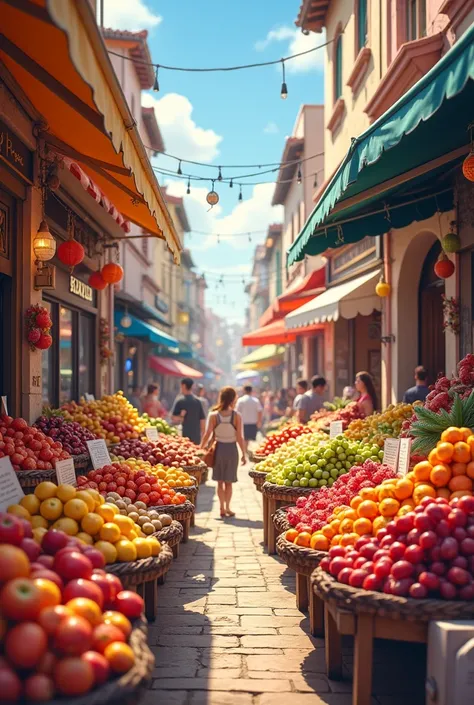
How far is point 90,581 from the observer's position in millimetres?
3156

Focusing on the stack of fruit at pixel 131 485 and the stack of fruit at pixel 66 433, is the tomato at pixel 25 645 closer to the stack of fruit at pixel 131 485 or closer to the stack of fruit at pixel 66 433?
the stack of fruit at pixel 131 485

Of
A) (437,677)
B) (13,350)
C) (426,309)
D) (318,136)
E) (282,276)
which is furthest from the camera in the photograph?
(282,276)

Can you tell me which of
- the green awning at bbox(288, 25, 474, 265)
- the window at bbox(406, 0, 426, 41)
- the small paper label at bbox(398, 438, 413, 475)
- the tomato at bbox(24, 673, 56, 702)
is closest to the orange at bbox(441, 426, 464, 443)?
the small paper label at bbox(398, 438, 413, 475)

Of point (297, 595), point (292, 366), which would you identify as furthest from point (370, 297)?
point (292, 366)

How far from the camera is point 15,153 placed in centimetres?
685

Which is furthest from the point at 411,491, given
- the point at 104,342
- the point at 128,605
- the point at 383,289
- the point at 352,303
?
the point at 104,342

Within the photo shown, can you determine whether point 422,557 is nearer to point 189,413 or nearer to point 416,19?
point 189,413

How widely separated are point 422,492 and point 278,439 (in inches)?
215

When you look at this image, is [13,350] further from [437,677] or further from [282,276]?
[282,276]

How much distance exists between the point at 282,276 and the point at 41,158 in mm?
29414

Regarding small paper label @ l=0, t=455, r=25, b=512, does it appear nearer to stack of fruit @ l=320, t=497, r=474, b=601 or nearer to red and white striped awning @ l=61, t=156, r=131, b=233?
stack of fruit @ l=320, t=497, r=474, b=601

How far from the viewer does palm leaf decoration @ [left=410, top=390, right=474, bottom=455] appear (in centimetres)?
518

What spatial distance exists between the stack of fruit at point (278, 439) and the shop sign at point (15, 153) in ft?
15.3

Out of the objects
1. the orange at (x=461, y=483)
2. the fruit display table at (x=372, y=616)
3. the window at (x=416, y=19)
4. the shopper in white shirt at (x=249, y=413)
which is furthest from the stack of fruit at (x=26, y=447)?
the shopper in white shirt at (x=249, y=413)
